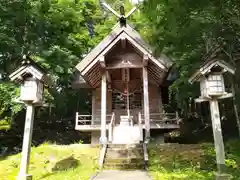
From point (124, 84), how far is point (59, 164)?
9.67m

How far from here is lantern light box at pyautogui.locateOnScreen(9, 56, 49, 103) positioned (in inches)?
335

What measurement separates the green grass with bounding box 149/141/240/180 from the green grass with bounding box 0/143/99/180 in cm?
241

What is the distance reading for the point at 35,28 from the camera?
54.4 feet

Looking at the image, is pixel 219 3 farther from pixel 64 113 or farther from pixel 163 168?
pixel 64 113

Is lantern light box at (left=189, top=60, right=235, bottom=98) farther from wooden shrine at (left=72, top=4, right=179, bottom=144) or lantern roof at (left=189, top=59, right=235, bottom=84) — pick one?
wooden shrine at (left=72, top=4, right=179, bottom=144)

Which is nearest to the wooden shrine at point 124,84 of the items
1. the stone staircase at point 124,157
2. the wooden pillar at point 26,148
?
the stone staircase at point 124,157

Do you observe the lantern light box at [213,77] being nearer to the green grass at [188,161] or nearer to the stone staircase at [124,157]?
the green grass at [188,161]

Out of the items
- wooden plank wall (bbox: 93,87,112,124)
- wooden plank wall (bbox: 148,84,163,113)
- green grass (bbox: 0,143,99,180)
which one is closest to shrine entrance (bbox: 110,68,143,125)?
wooden plank wall (bbox: 93,87,112,124)

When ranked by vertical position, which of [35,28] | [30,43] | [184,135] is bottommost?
[184,135]

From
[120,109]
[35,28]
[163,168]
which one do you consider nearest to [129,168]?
[163,168]

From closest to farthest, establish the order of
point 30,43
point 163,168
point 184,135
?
1. point 163,168
2. point 30,43
3. point 184,135

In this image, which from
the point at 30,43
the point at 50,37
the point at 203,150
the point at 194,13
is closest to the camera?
the point at 194,13

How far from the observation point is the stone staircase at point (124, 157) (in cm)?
955

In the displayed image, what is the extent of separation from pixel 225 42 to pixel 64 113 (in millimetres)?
16343
